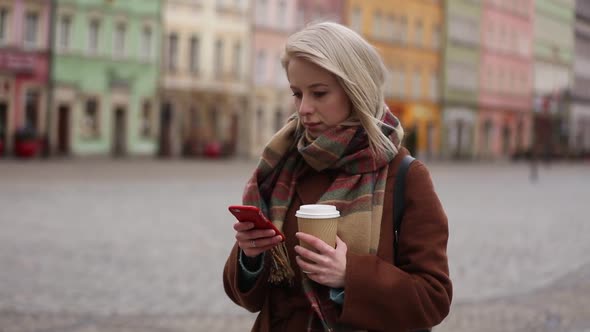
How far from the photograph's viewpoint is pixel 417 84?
184 feet

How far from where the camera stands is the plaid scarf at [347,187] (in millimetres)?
2248

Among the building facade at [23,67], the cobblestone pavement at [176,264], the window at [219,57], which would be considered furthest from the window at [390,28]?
the cobblestone pavement at [176,264]

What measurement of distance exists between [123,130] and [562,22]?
41.5 metres

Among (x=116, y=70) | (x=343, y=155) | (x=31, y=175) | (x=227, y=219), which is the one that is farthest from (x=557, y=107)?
(x=343, y=155)

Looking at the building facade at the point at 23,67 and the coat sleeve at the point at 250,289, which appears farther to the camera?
the building facade at the point at 23,67

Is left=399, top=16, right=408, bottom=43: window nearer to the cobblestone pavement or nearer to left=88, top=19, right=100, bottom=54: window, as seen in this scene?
left=88, top=19, right=100, bottom=54: window

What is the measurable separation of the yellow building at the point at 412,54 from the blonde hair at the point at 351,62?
49.7m

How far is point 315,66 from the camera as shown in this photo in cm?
228

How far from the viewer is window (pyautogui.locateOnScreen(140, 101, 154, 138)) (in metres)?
40.6

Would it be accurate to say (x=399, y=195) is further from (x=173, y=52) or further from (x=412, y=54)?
(x=412, y=54)

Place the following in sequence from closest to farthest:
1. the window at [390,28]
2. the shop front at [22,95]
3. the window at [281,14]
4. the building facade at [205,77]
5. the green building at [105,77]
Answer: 1. the shop front at [22,95]
2. the green building at [105,77]
3. the building facade at [205,77]
4. the window at [281,14]
5. the window at [390,28]

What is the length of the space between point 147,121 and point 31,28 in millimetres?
7001

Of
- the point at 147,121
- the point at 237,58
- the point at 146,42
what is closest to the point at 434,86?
the point at 237,58

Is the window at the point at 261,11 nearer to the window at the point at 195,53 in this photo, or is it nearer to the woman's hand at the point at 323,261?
the window at the point at 195,53
